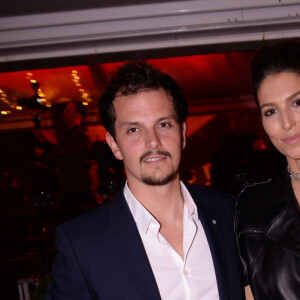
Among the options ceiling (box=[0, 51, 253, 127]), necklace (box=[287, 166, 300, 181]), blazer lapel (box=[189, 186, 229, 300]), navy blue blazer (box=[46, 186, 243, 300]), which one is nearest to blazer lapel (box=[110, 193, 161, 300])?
navy blue blazer (box=[46, 186, 243, 300])

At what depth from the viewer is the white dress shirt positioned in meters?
1.43

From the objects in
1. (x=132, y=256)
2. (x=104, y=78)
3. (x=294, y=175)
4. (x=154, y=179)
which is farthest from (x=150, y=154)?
(x=104, y=78)

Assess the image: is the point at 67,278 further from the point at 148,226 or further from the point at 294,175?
the point at 294,175

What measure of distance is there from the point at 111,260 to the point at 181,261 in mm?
307

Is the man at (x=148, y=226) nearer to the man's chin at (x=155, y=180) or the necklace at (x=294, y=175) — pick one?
the man's chin at (x=155, y=180)

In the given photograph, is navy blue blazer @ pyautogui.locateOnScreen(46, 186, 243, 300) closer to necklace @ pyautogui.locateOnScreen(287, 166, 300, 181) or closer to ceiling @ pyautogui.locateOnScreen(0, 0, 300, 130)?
necklace @ pyautogui.locateOnScreen(287, 166, 300, 181)

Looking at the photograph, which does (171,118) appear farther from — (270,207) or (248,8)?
(248,8)

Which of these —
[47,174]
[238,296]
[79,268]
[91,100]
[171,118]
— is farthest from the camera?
[91,100]

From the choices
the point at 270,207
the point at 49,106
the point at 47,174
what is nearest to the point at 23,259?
the point at 47,174

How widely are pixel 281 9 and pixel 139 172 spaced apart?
60.5 inches

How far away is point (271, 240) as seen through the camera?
150 centimetres

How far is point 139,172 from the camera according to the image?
161 cm

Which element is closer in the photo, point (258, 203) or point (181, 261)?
point (181, 261)

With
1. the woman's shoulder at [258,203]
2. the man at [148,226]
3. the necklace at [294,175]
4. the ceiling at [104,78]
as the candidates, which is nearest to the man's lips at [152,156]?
the man at [148,226]
